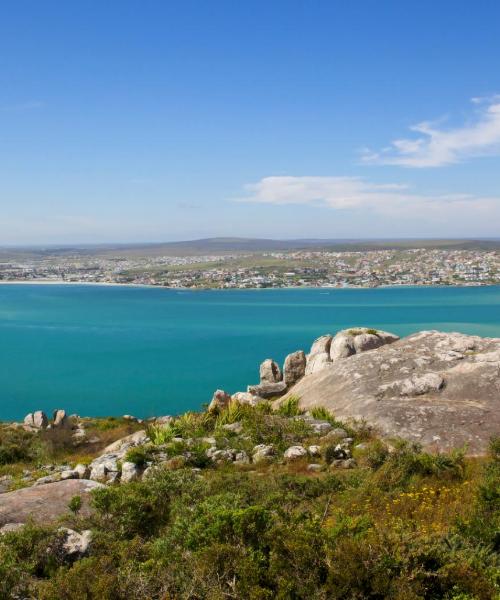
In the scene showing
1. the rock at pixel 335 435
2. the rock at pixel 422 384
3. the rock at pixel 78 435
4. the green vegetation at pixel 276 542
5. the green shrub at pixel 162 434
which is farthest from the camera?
the rock at pixel 78 435

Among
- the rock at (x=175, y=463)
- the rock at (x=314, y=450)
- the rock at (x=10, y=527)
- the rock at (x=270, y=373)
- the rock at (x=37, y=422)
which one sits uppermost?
the rock at (x=10, y=527)

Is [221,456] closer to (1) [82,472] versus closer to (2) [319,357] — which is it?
(1) [82,472]

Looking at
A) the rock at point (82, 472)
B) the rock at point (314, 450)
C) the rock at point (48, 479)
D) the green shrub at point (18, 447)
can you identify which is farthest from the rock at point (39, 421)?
the rock at point (314, 450)

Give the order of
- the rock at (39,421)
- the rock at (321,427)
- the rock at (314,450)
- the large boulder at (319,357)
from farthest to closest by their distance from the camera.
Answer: the rock at (39,421)
the large boulder at (319,357)
the rock at (321,427)
the rock at (314,450)

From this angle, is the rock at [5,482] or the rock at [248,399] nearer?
the rock at [5,482]

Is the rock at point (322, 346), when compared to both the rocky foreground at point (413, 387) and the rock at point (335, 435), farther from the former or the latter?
the rock at point (335, 435)

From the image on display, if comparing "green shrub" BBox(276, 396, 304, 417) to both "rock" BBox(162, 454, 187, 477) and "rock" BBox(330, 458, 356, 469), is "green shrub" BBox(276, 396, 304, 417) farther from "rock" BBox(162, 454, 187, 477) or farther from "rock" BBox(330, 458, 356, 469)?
"rock" BBox(162, 454, 187, 477)
